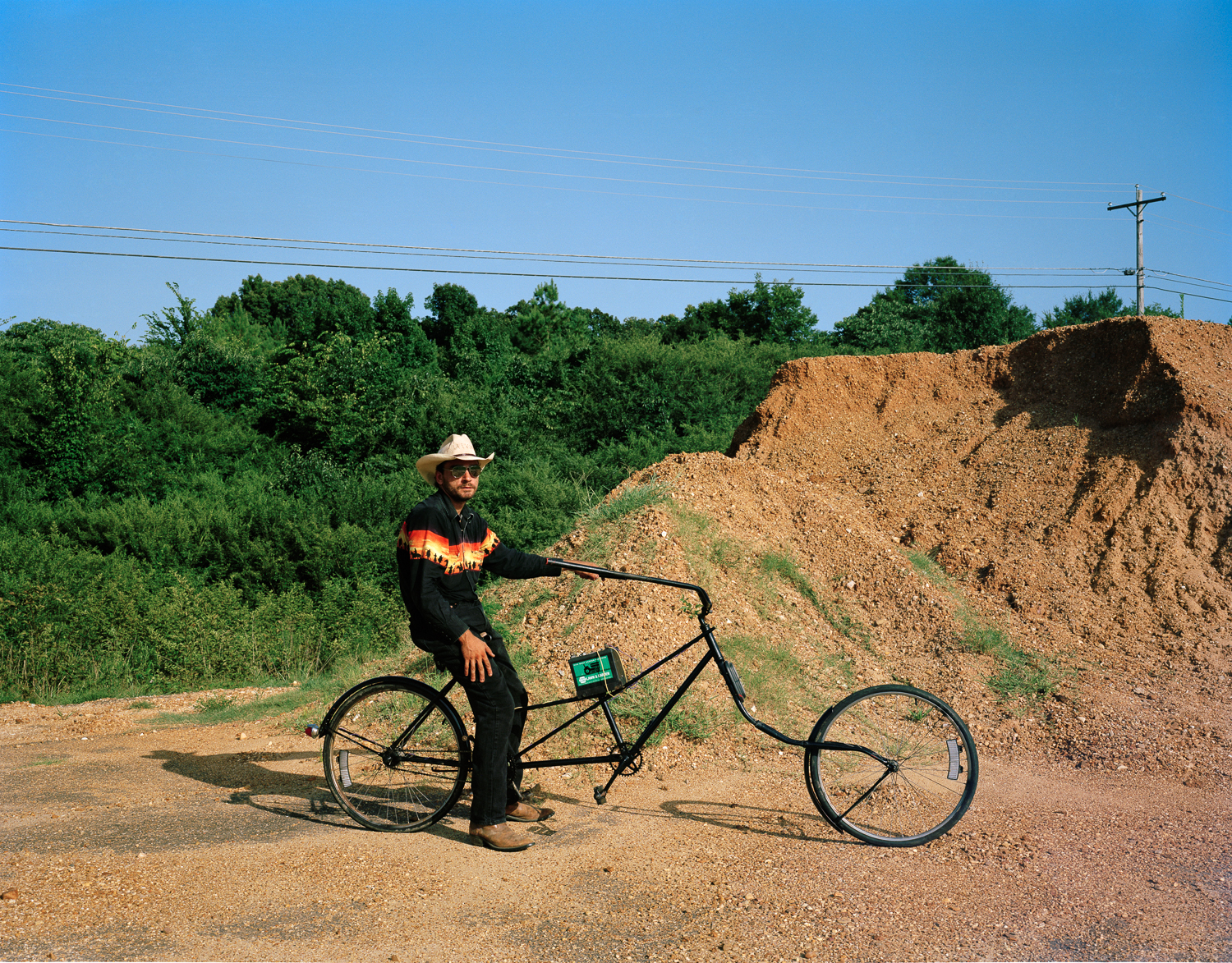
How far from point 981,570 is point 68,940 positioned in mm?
8547

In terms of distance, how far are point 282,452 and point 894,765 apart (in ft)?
85.1

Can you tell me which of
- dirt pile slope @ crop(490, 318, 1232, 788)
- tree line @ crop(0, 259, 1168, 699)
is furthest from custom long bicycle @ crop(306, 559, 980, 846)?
tree line @ crop(0, 259, 1168, 699)

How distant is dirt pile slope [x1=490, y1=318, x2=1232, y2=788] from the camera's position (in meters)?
6.67

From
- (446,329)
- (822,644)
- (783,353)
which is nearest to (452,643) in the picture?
(822,644)

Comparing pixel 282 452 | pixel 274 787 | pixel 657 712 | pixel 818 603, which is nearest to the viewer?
pixel 274 787

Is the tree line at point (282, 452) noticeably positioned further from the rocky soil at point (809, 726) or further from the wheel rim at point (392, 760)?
the wheel rim at point (392, 760)

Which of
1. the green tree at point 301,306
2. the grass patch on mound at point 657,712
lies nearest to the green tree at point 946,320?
the green tree at point 301,306

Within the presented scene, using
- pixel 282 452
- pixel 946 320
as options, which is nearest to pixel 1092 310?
pixel 946 320

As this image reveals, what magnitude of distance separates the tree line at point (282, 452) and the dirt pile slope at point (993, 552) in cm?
713

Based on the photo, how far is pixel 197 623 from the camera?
1390cm

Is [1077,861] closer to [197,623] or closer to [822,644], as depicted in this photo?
[822,644]

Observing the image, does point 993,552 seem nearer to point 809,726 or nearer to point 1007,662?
point 1007,662

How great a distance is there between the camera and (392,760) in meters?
4.42

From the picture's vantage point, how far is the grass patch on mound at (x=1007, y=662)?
6.94 metres
